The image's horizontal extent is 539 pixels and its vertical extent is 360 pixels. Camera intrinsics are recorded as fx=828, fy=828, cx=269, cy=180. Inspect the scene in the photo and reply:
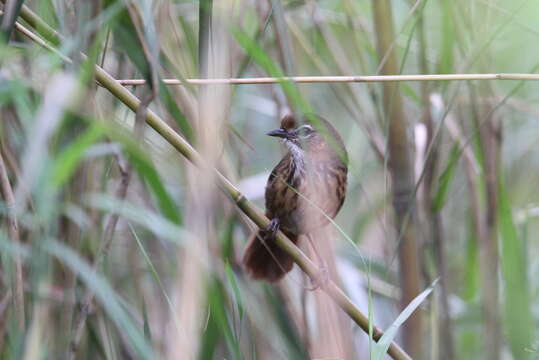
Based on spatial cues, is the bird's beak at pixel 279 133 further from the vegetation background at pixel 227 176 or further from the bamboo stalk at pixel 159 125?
the bamboo stalk at pixel 159 125

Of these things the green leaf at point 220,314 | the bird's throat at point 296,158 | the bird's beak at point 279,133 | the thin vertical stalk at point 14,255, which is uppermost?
the bird's beak at point 279,133

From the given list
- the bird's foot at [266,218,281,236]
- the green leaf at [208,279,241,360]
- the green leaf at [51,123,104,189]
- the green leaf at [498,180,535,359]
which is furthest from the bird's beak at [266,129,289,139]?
the green leaf at [51,123,104,189]

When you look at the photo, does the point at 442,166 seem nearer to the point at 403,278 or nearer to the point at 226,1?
the point at 403,278

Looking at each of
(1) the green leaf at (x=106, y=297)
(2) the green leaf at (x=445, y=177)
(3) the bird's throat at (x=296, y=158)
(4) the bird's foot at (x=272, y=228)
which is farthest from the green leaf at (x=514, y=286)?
(1) the green leaf at (x=106, y=297)

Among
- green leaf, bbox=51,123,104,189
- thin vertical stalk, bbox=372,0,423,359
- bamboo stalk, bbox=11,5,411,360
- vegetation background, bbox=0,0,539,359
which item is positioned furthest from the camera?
thin vertical stalk, bbox=372,0,423,359

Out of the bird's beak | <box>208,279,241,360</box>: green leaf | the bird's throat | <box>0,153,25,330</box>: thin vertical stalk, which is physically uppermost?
the bird's beak

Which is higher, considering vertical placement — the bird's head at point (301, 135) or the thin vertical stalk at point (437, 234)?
the bird's head at point (301, 135)

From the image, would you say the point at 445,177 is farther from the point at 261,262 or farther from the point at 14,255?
the point at 14,255

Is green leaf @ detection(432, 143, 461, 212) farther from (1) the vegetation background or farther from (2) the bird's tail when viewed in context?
(2) the bird's tail

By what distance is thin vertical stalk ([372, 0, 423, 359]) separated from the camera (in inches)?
94.7

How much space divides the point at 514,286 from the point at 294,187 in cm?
97

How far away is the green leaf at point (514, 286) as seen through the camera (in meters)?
2.41

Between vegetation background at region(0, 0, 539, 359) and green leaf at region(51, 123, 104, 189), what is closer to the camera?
green leaf at region(51, 123, 104, 189)

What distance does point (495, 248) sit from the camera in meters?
2.66
